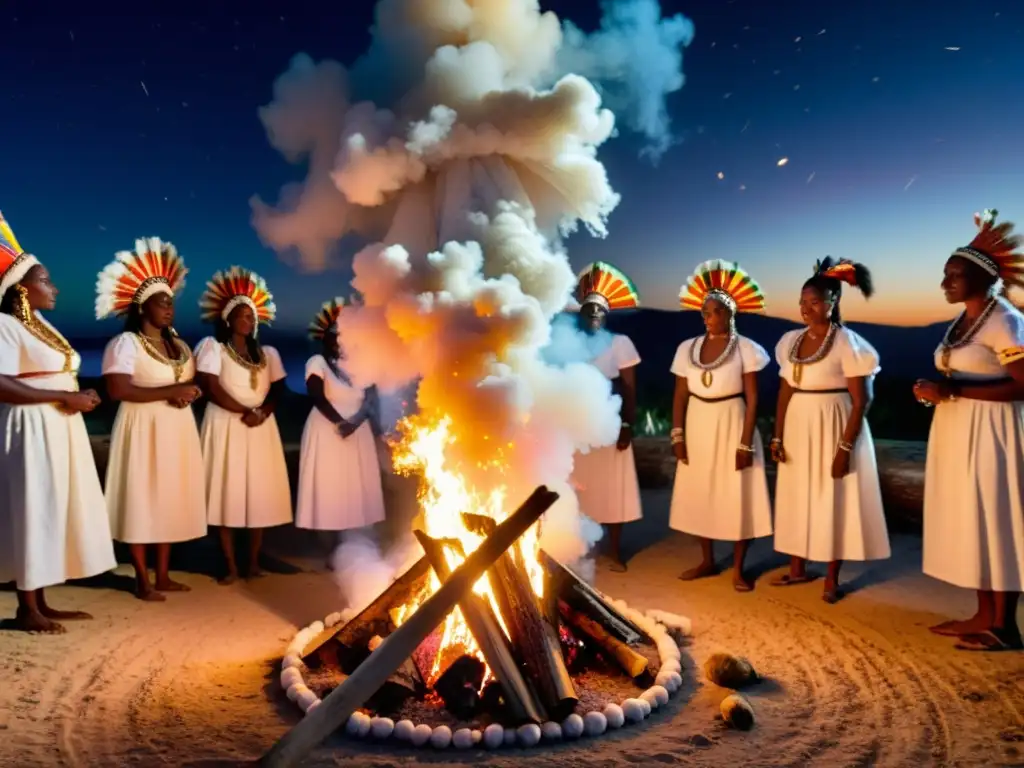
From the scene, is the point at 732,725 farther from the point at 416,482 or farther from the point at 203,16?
the point at 203,16

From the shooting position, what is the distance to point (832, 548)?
246 inches

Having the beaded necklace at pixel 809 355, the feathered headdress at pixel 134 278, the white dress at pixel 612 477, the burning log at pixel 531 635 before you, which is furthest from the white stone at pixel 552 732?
the feathered headdress at pixel 134 278

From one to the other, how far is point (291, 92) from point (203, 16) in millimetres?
6558

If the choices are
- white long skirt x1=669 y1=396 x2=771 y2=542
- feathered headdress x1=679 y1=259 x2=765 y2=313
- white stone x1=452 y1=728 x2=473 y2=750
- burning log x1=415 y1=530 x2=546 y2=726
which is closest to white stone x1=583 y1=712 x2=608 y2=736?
burning log x1=415 y1=530 x2=546 y2=726

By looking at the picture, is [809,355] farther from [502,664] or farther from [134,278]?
[134,278]

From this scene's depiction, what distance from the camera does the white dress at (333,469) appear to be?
24.8ft

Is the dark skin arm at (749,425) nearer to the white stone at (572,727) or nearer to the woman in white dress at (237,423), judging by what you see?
the white stone at (572,727)

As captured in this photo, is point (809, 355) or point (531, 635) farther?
point (809, 355)

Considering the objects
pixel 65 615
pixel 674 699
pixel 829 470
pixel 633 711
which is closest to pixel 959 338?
pixel 829 470

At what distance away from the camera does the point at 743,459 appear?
21.7 feet

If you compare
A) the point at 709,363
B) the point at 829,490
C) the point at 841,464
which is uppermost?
the point at 709,363

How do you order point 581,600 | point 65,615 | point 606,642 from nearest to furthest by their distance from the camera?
1. point 606,642
2. point 581,600
3. point 65,615

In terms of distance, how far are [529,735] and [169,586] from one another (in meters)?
4.19

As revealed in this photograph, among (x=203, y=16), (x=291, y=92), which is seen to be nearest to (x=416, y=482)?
(x=291, y=92)
